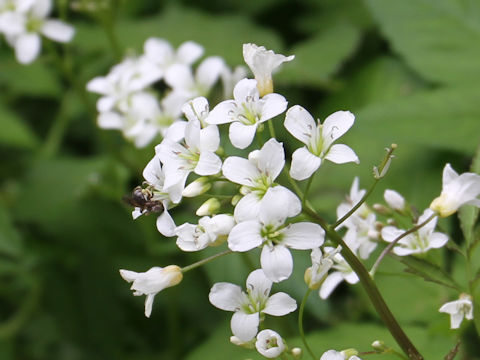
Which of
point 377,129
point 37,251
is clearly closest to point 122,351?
point 37,251

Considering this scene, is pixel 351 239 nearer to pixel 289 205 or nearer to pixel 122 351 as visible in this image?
pixel 289 205

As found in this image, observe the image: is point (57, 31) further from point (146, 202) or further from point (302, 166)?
point (302, 166)

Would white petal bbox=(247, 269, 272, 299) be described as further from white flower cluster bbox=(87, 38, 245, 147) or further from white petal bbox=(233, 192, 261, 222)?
white flower cluster bbox=(87, 38, 245, 147)

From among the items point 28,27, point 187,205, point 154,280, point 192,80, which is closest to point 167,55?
point 192,80

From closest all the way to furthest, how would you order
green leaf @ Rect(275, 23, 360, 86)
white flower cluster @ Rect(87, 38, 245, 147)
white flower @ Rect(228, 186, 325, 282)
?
1. white flower @ Rect(228, 186, 325, 282)
2. white flower cluster @ Rect(87, 38, 245, 147)
3. green leaf @ Rect(275, 23, 360, 86)

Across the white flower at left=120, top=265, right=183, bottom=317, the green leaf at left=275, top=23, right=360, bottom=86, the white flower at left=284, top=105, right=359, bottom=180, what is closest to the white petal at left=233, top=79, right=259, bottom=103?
the white flower at left=284, top=105, right=359, bottom=180
